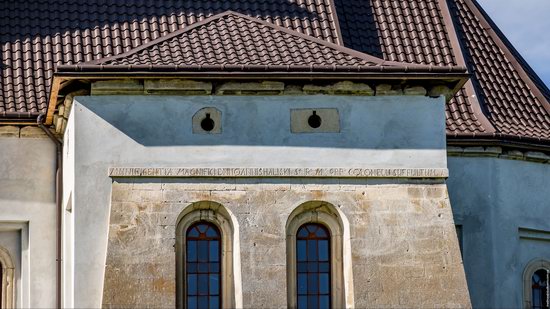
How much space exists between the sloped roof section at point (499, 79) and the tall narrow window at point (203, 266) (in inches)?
282

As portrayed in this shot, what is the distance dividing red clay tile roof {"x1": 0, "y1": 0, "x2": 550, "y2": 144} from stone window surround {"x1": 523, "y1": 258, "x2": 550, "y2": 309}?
248 centimetres

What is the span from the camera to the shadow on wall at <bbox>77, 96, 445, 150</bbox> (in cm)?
3155

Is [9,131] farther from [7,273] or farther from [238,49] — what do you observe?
[238,49]

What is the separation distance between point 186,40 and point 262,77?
2.05 metres

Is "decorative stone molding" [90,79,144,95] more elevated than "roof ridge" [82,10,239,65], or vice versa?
"roof ridge" [82,10,239,65]

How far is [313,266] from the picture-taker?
104ft

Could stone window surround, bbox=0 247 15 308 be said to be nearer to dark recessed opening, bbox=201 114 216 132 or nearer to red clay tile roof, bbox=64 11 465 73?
red clay tile roof, bbox=64 11 465 73

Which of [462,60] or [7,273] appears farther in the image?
[462,60]

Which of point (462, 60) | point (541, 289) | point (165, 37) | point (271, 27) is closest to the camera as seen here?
point (165, 37)

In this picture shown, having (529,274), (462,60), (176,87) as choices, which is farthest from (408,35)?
(176,87)

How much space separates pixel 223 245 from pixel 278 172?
1556 mm

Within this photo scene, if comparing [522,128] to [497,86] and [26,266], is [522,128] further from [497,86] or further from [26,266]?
[26,266]

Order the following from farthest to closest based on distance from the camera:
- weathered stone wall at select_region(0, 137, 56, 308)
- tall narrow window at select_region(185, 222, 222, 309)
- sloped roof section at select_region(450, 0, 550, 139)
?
sloped roof section at select_region(450, 0, 550, 139) → weathered stone wall at select_region(0, 137, 56, 308) → tall narrow window at select_region(185, 222, 222, 309)

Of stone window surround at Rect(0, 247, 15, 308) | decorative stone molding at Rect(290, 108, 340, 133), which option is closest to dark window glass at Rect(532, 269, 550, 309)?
decorative stone molding at Rect(290, 108, 340, 133)
